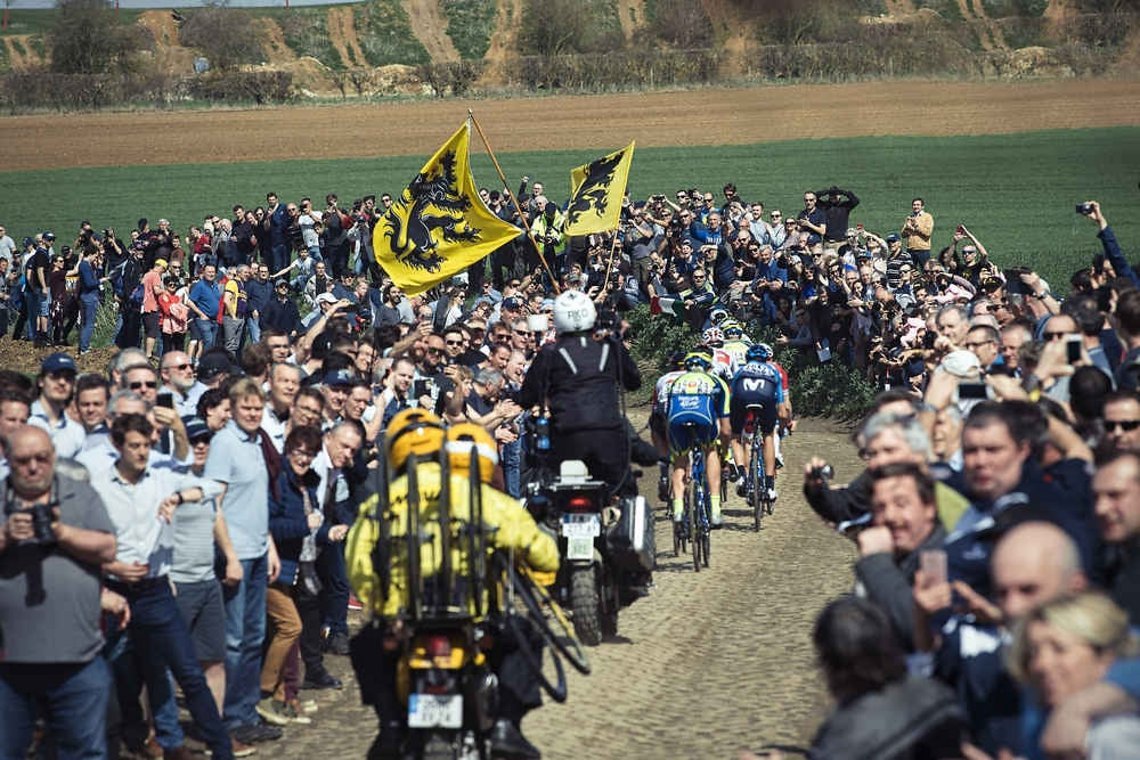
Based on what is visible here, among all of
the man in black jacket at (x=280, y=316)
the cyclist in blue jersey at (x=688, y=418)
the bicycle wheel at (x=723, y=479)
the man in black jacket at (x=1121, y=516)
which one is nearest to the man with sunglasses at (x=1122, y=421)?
the man in black jacket at (x=1121, y=516)

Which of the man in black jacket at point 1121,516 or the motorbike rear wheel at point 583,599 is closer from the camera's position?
the man in black jacket at point 1121,516

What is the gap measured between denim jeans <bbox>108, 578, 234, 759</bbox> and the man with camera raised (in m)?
0.98

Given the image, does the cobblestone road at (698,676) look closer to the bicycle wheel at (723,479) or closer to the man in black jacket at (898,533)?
the bicycle wheel at (723,479)

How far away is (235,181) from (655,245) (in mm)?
34111

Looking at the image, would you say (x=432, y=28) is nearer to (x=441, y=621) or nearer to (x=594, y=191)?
(x=594, y=191)

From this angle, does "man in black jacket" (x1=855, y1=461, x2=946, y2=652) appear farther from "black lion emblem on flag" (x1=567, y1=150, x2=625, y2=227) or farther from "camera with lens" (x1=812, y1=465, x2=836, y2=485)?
"black lion emblem on flag" (x1=567, y1=150, x2=625, y2=227)

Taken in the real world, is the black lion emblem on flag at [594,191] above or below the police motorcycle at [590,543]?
above

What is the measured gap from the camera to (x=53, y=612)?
26.7ft

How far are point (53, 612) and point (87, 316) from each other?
25.8 m

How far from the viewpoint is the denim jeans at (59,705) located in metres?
8.13

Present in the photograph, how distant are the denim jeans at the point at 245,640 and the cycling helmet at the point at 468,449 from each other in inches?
93.8

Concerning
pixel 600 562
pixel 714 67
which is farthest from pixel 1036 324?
pixel 714 67

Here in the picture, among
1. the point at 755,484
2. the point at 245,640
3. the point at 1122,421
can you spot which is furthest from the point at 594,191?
the point at 1122,421

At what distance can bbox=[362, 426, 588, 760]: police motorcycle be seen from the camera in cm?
804
